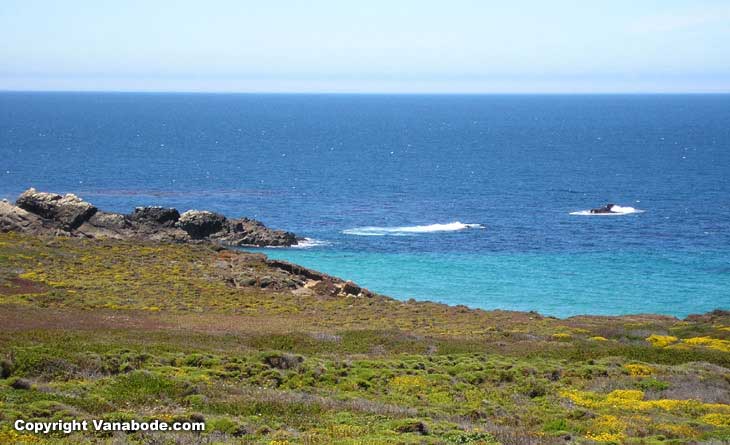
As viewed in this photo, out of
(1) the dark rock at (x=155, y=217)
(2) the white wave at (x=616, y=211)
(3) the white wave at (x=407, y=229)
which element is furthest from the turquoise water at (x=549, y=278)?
(2) the white wave at (x=616, y=211)

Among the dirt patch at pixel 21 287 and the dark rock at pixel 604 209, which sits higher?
the dirt patch at pixel 21 287

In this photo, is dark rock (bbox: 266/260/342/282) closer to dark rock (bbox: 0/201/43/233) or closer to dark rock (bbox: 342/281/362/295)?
dark rock (bbox: 342/281/362/295)

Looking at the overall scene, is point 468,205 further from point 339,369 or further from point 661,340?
point 339,369

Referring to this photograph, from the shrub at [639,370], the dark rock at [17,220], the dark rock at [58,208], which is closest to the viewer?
the shrub at [639,370]

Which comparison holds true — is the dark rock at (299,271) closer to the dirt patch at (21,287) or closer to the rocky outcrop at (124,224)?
the dirt patch at (21,287)

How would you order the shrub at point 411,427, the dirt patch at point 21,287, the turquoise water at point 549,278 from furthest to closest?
the turquoise water at point 549,278, the dirt patch at point 21,287, the shrub at point 411,427

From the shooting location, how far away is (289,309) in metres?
47.9

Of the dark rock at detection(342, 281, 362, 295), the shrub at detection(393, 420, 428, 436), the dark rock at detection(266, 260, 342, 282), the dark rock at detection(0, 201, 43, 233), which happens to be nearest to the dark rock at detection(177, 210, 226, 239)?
the dark rock at detection(0, 201, 43, 233)

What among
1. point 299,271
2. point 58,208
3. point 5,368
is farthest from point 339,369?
point 58,208

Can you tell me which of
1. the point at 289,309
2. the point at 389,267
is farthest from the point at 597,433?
the point at 389,267

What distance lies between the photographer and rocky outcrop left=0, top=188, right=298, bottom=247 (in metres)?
74.0

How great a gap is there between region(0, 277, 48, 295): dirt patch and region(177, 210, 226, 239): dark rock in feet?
116

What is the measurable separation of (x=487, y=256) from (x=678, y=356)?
150 feet

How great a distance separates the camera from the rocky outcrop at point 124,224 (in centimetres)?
7400
